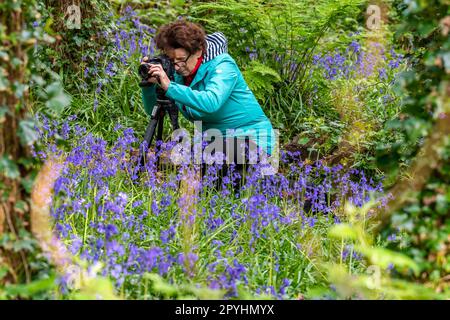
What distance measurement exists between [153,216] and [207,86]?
1.10 meters

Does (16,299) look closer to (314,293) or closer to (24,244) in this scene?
(24,244)

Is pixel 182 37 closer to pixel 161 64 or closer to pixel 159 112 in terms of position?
pixel 161 64

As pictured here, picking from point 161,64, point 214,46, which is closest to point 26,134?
point 161,64

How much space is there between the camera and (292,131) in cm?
584

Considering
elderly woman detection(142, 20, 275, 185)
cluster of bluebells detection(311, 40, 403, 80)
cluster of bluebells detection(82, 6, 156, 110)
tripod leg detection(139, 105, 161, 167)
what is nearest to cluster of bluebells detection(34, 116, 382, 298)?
tripod leg detection(139, 105, 161, 167)

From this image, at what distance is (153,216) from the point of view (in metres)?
3.83

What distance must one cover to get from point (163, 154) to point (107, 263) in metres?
1.83

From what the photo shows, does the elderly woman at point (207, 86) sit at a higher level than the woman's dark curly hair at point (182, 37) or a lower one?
lower

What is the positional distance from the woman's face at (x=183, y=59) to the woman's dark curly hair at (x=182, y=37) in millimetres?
28

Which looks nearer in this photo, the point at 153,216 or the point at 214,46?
the point at 153,216

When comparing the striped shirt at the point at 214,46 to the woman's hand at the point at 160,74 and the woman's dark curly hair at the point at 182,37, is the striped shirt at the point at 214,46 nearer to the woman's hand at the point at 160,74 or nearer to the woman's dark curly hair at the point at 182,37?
the woman's dark curly hair at the point at 182,37

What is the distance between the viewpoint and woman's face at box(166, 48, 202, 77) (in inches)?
181

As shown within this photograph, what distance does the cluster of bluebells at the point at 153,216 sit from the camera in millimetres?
2936

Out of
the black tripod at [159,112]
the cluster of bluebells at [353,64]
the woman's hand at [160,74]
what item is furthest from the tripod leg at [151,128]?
the cluster of bluebells at [353,64]
